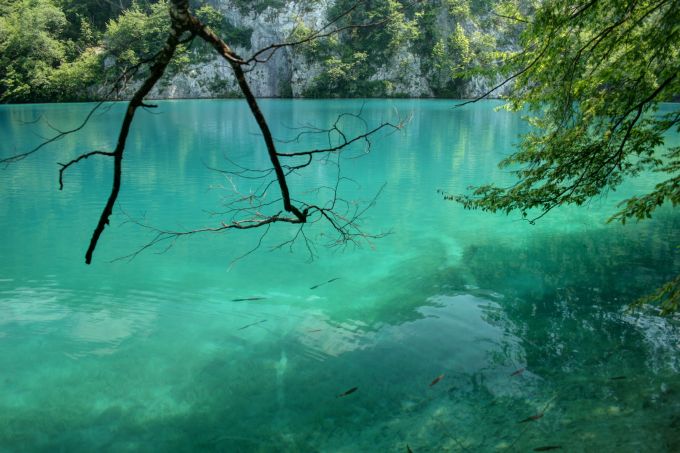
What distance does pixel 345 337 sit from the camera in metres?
7.80

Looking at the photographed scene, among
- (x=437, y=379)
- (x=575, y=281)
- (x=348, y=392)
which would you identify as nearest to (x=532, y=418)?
(x=437, y=379)

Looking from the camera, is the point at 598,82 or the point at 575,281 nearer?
the point at 598,82

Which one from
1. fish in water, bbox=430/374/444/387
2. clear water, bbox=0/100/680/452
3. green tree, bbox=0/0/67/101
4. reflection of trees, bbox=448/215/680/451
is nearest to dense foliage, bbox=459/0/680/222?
reflection of trees, bbox=448/215/680/451

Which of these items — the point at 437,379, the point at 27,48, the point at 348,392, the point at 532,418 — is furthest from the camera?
the point at 27,48

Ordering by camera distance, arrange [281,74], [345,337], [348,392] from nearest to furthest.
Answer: [348,392] → [345,337] → [281,74]

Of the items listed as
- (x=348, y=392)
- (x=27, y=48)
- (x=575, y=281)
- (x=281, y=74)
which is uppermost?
(x=27, y=48)

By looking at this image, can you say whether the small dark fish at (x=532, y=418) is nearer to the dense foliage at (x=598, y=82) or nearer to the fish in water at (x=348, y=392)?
the fish in water at (x=348, y=392)

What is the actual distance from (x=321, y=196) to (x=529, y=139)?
9.33 m

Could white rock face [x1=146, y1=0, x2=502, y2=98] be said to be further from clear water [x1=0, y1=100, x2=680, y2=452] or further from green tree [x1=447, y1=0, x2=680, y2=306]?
green tree [x1=447, y1=0, x2=680, y2=306]

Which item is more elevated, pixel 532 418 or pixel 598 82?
pixel 598 82

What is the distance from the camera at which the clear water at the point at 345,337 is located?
568 cm

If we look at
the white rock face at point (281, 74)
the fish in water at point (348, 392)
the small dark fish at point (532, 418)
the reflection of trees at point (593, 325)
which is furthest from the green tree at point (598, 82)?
the white rock face at point (281, 74)

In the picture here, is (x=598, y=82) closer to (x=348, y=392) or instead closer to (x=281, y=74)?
(x=348, y=392)

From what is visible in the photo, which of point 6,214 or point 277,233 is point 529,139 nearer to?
point 277,233
